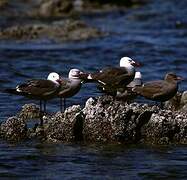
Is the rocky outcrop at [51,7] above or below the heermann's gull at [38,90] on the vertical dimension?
above

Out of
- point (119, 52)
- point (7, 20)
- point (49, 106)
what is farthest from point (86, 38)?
point (49, 106)

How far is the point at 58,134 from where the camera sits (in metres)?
13.6

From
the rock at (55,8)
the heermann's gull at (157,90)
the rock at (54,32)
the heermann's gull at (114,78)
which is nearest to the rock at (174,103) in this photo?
the heermann's gull at (157,90)

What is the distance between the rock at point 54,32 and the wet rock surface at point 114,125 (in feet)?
45.8

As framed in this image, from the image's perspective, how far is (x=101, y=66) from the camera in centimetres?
2305

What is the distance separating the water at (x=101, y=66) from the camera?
12.0 m

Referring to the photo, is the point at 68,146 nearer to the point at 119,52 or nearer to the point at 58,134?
the point at 58,134

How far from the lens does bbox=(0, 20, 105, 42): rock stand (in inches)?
1093

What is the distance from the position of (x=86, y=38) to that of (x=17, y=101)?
1100 cm

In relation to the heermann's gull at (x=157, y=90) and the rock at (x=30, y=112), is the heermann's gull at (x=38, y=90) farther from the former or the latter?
the heermann's gull at (x=157, y=90)

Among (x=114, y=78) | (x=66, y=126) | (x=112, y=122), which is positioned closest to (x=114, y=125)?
(x=112, y=122)

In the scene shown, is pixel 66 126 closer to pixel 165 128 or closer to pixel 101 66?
pixel 165 128

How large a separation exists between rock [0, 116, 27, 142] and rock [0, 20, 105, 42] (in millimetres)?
13729

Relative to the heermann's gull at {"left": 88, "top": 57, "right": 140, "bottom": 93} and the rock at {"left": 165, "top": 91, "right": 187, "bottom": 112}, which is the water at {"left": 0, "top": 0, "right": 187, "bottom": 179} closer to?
the heermann's gull at {"left": 88, "top": 57, "right": 140, "bottom": 93}
